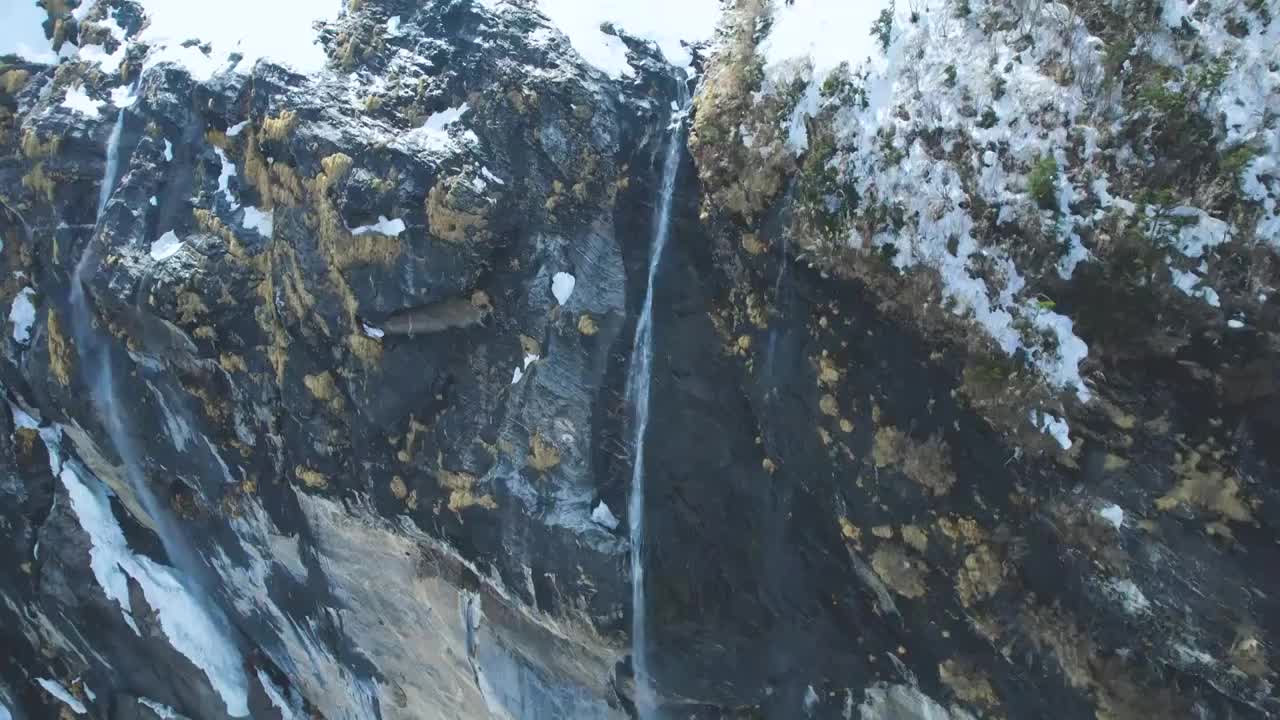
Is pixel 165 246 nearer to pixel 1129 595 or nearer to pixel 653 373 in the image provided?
pixel 653 373

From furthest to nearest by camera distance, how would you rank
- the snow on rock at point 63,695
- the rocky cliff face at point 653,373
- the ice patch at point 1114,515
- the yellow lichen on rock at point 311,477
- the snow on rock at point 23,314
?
the snow on rock at point 63,695 → the snow on rock at point 23,314 → the yellow lichen on rock at point 311,477 → the ice patch at point 1114,515 → the rocky cliff face at point 653,373

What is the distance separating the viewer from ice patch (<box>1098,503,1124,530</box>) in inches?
331

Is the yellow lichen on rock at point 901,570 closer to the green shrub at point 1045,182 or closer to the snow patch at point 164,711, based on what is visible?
the green shrub at point 1045,182

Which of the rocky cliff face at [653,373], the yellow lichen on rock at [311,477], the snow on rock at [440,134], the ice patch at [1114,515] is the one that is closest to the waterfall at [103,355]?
the rocky cliff face at [653,373]

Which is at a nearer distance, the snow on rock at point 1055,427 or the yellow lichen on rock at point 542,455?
the snow on rock at point 1055,427

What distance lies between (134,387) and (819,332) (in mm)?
12821

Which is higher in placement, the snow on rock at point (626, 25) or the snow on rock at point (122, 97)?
the snow on rock at point (626, 25)

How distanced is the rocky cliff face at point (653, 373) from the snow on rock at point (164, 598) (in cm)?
8

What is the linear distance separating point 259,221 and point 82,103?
18.7 ft

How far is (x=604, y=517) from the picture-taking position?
12367mm

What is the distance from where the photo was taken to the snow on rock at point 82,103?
16.3 meters

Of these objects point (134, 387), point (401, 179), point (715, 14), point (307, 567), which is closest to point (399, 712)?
point (307, 567)

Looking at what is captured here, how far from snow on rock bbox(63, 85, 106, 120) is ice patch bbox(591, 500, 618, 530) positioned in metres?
12.5

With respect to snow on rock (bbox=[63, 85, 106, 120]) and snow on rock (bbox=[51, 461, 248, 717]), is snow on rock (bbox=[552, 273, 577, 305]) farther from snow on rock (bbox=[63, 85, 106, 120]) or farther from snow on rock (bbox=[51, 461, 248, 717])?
snow on rock (bbox=[51, 461, 248, 717])
